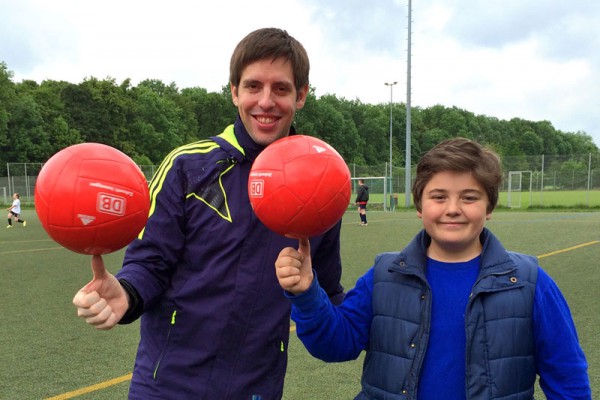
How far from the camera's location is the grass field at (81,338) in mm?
4301

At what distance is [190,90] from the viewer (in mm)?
75438

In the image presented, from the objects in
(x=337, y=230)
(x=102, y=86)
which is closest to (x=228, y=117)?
(x=102, y=86)

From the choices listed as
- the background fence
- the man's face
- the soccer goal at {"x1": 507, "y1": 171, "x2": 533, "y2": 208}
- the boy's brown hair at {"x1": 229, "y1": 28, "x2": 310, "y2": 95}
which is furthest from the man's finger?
the soccer goal at {"x1": 507, "y1": 171, "x2": 533, "y2": 208}

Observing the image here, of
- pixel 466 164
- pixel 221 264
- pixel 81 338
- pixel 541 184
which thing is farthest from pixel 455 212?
pixel 541 184

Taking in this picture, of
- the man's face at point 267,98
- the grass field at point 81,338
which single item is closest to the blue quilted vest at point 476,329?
the man's face at point 267,98

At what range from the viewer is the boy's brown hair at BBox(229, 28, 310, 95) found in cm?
205

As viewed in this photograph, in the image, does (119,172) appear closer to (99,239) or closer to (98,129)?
(99,239)

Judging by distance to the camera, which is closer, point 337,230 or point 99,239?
point 99,239

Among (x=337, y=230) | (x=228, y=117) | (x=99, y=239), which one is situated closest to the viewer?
(x=99, y=239)

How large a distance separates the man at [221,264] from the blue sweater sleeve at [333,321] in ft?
0.65

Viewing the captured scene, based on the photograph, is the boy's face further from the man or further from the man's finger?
the man's finger

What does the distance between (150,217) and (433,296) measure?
1.22 meters

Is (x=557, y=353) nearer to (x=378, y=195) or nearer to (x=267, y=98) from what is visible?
(x=267, y=98)

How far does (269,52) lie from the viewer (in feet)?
6.73
